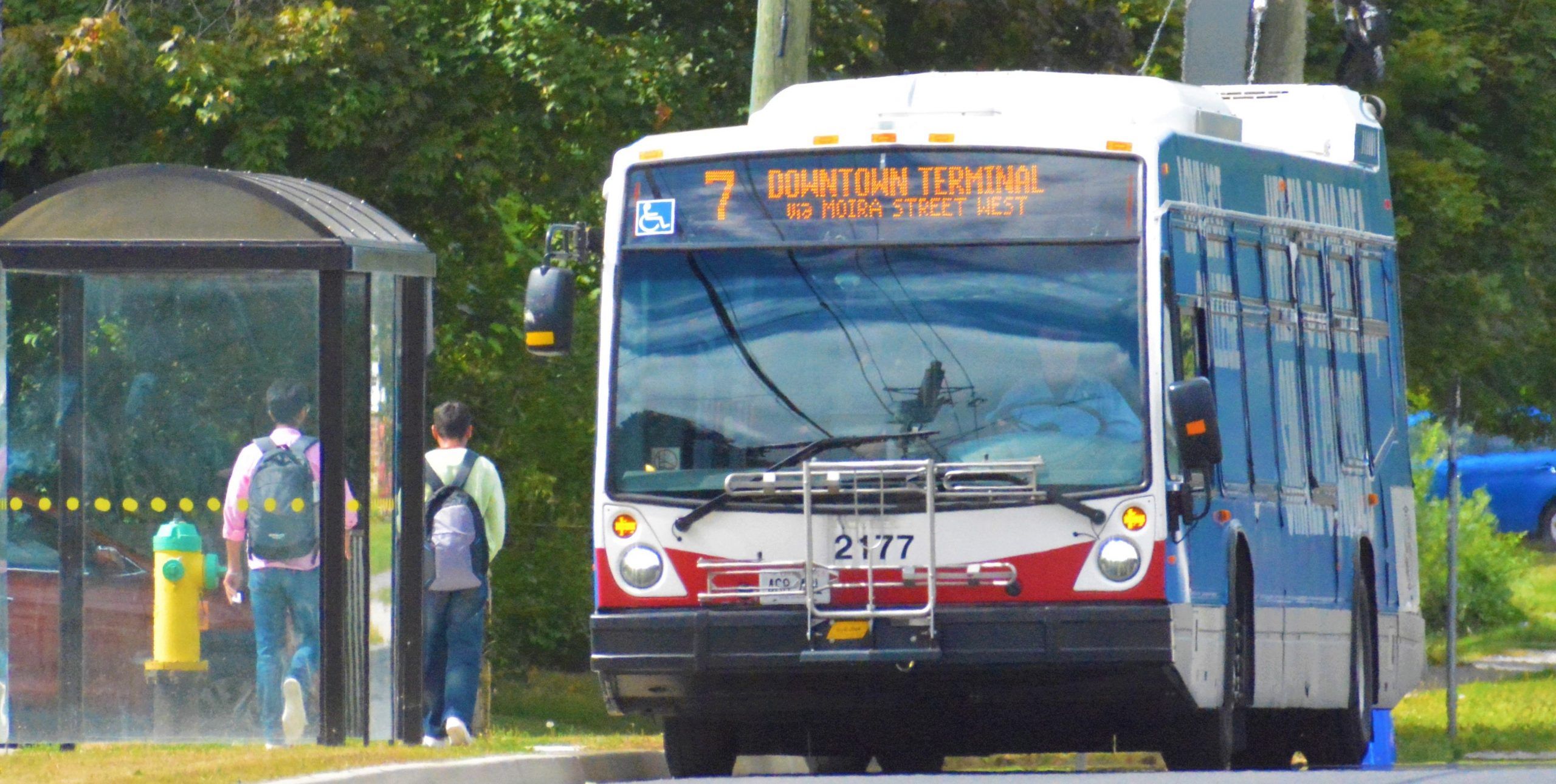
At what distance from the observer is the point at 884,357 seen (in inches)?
426

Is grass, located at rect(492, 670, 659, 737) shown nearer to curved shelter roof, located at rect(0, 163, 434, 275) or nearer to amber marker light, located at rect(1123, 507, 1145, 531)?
curved shelter roof, located at rect(0, 163, 434, 275)

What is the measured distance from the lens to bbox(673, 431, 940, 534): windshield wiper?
10711 millimetres

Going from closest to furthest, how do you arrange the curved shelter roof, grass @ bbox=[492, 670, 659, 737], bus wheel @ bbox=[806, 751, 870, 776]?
the curved shelter roof < bus wheel @ bbox=[806, 751, 870, 776] < grass @ bbox=[492, 670, 659, 737]

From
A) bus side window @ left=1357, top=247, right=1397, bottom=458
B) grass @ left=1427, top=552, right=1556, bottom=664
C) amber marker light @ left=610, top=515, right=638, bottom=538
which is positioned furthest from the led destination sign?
grass @ left=1427, top=552, right=1556, bottom=664

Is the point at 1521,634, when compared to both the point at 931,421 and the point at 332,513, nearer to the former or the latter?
the point at 332,513

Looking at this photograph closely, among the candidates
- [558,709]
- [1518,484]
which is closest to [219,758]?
[558,709]

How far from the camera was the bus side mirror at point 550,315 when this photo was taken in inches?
446

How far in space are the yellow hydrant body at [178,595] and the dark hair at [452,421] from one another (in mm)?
1219

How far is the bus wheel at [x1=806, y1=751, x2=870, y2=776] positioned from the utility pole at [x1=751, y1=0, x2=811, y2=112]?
3.33 m

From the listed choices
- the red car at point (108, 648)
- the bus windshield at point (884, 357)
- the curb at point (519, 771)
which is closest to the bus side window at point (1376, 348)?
the bus windshield at point (884, 357)

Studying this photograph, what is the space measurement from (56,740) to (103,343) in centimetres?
173

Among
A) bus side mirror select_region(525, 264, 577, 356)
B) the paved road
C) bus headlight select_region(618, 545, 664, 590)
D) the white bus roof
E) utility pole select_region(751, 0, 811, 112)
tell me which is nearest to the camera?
the paved road

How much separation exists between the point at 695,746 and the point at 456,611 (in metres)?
1.58

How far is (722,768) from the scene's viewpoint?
1215 cm
